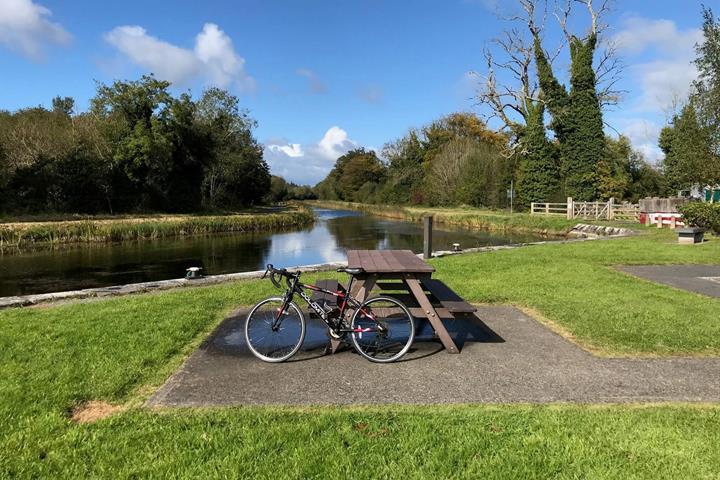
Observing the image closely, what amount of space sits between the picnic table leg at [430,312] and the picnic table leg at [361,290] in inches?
14.8

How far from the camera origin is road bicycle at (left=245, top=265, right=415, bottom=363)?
4.73m

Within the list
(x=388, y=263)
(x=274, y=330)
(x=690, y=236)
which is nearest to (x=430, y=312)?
(x=388, y=263)

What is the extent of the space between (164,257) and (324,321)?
15.8 meters

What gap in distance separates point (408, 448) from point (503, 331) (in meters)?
3.12

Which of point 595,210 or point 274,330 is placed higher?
point 595,210

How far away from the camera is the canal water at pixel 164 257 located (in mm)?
14031

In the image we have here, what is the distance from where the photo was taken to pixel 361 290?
4855 millimetres

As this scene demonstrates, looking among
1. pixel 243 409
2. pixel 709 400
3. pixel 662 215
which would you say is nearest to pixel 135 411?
pixel 243 409

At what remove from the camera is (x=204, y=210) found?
3978 centimetres

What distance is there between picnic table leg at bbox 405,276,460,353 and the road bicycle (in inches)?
8.2

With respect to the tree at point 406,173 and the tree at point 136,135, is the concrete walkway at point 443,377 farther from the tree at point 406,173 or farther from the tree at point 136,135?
the tree at point 406,173

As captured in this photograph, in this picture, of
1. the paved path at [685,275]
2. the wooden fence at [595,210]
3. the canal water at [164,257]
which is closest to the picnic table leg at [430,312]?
the paved path at [685,275]

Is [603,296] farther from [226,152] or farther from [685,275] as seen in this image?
[226,152]

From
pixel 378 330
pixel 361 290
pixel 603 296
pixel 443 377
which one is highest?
pixel 361 290
